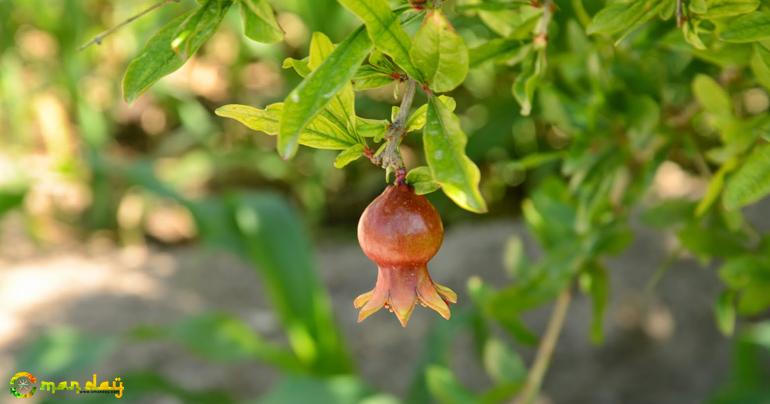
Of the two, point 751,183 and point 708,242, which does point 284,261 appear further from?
point 751,183

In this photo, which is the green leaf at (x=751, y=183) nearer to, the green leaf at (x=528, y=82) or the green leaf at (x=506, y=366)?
the green leaf at (x=528, y=82)

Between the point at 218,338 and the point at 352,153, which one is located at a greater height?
the point at 352,153

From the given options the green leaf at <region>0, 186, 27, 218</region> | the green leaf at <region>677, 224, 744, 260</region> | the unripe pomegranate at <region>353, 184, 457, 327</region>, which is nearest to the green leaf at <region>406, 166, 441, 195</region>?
the unripe pomegranate at <region>353, 184, 457, 327</region>

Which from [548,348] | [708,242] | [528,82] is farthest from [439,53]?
[548,348]

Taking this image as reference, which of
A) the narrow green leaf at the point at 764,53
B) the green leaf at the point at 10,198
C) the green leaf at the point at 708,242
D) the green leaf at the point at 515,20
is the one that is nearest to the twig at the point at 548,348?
the green leaf at the point at 708,242

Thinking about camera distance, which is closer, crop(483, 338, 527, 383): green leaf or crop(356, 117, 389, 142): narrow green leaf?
crop(356, 117, 389, 142): narrow green leaf

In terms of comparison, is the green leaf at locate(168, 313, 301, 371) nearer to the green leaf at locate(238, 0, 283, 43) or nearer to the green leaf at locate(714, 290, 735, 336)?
the green leaf at locate(714, 290, 735, 336)

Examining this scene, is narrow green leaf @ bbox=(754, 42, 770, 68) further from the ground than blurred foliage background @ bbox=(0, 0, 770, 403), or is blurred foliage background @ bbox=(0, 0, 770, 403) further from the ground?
narrow green leaf @ bbox=(754, 42, 770, 68)
